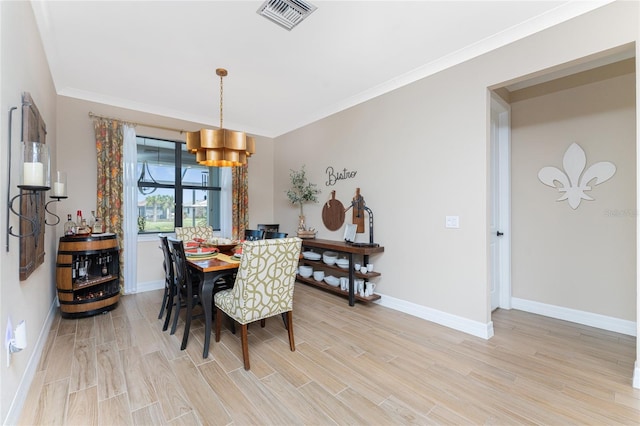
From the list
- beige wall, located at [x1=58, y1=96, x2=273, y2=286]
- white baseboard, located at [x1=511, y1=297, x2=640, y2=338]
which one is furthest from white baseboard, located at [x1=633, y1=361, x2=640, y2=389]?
beige wall, located at [x1=58, y1=96, x2=273, y2=286]

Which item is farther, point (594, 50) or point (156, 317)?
point (156, 317)

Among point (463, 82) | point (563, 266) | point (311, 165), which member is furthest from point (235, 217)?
point (563, 266)

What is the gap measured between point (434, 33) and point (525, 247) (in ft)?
8.86

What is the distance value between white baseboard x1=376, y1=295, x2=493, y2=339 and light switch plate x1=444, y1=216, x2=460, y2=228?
0.95 meters

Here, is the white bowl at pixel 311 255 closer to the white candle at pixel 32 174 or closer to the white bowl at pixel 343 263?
the white bowl at pixel 343 263

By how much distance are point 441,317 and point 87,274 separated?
429 centimetres

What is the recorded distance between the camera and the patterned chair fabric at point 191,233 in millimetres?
3834

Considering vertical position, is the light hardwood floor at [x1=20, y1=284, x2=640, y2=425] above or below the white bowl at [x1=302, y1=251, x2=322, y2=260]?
below

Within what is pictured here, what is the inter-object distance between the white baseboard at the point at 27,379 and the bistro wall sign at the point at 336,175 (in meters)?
3.65

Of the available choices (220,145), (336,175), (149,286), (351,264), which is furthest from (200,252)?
(336,175)

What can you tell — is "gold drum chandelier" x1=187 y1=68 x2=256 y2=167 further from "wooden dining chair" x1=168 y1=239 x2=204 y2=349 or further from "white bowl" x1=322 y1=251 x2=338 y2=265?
"white bowl" x1=322 y1=251 x2=338 y2=265

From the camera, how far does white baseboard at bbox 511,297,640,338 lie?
9.03 feet

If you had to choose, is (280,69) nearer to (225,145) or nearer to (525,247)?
(225,145)

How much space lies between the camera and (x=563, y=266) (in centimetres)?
314
